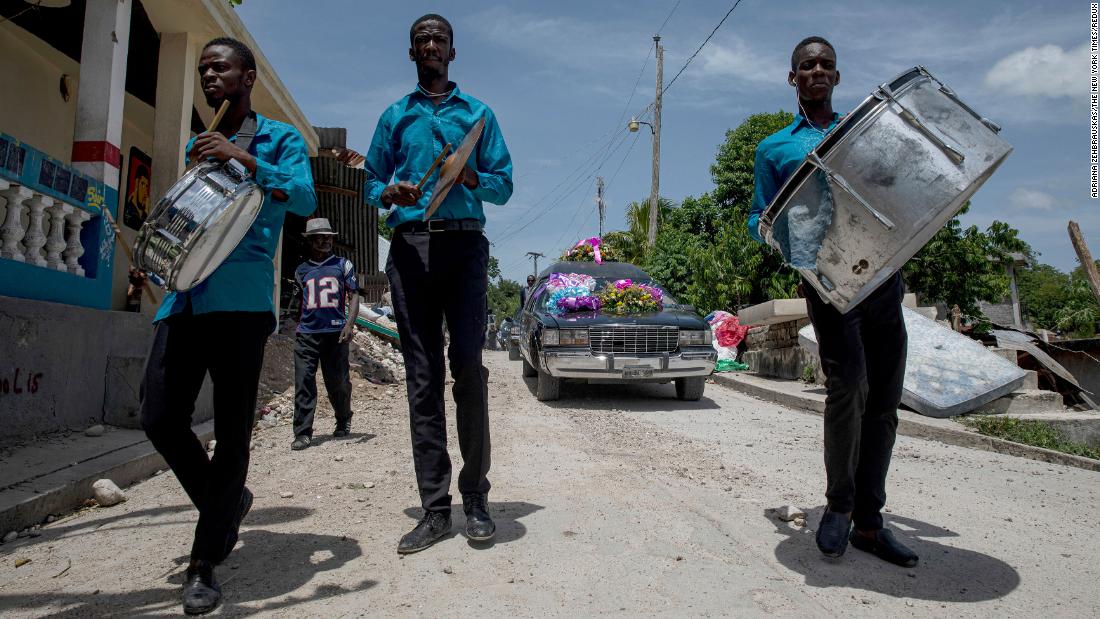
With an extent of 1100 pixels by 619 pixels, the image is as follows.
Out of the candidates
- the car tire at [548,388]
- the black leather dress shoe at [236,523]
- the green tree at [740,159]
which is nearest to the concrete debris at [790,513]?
the black leather dress shoe at [236,523]

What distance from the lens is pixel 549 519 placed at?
132 inches

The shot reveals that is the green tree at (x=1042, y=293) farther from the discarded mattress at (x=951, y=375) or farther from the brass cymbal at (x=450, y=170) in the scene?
the brass cymbal at (x=450, y=170)

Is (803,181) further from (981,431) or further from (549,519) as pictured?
(981,431)

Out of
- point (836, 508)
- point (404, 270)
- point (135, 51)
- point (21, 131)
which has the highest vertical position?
point (135, 51)

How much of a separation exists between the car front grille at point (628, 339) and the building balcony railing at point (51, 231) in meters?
4.80

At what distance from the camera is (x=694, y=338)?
8.47 meters

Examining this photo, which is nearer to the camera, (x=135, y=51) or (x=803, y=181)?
(x=803, y=181)

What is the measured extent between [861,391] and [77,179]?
18.9 feet

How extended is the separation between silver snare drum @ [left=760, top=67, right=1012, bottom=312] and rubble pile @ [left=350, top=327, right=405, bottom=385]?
28.0 ft

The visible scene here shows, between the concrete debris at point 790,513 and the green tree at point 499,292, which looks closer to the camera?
the concrete debris at point 790,513

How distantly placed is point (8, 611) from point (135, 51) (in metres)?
8.00

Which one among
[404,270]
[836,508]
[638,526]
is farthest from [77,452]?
[836,508]

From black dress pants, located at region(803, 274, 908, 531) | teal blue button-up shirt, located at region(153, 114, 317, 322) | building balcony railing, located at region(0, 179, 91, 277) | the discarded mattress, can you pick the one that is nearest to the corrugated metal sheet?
building balcony railing, located at region(0, 179, 91, 277)

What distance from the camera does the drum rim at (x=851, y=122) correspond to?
2521mm
